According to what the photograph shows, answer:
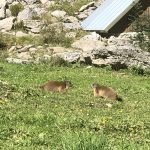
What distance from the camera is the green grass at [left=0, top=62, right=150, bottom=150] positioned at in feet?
30.5

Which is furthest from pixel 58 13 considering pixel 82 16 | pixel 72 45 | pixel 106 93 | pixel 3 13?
pixel 106 93

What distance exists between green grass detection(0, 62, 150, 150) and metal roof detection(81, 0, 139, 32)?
1265 centimetres

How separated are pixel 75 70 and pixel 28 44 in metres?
7.66

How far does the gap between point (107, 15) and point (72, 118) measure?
23.0 meters

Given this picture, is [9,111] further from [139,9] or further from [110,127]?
[139,9]

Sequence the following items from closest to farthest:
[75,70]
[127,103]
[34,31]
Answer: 1. [127,103]
2. [75,70]
3. [34,31]

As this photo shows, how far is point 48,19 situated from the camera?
3684 cm

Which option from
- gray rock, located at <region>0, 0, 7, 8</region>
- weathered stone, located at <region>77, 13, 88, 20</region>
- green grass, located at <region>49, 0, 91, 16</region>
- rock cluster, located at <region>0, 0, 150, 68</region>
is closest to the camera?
rock cluster, located at <region>0, 0, 150, 68</region>

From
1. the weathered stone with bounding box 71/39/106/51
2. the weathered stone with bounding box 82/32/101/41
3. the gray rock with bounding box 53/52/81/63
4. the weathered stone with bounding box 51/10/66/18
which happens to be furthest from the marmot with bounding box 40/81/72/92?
the weathered stone with bounding box 51/10/66/18

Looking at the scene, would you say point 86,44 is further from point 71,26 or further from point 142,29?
point 71,26

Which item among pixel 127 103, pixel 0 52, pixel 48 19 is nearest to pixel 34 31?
pixel 48 19

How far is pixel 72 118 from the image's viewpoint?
12.2m

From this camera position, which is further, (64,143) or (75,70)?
(75,70)

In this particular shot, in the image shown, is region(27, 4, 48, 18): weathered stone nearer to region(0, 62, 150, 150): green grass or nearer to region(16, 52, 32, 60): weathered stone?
region(16, 52, 32, 60): weathered stone
